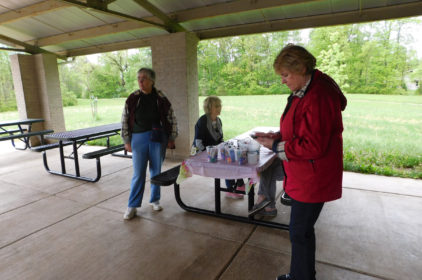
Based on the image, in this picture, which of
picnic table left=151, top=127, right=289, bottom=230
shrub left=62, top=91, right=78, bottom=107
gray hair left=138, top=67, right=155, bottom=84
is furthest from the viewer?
shrub left=62, top=91, right=78, bottom=107

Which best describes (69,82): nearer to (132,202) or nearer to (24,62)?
(24,62)

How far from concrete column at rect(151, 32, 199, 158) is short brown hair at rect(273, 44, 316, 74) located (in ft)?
13.4

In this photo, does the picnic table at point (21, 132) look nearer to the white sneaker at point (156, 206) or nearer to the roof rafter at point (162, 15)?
the roof rafter at point (162, 15)

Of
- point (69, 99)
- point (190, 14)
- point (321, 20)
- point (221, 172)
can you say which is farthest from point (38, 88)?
point (69, 99)

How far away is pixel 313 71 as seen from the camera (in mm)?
1566

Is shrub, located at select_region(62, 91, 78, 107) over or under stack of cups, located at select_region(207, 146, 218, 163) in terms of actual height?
over

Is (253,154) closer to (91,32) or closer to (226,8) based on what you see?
(226,8)

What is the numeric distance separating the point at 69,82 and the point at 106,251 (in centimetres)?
2379

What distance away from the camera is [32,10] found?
535cm

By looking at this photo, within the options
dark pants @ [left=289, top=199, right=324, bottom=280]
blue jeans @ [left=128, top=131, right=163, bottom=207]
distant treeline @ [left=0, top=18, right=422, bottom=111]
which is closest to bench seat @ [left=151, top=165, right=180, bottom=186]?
blue jeans @ [left=128, top=131, right=163, bottom=207]

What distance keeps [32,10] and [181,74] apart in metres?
3.34

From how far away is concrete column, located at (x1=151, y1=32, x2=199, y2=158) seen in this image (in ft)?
17.9

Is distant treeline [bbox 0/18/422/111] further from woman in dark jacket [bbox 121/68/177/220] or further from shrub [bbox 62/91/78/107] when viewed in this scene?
woman in dark jacket [bbox 121/68/177/220]

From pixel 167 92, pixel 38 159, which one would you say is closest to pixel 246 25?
pixel 167 92
